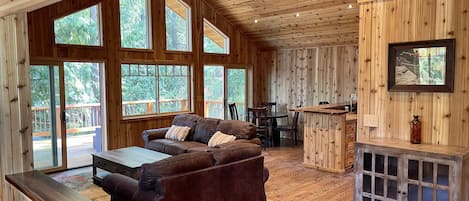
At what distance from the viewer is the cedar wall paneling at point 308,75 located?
7.81m

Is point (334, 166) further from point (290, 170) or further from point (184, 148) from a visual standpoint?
point (184, 148)

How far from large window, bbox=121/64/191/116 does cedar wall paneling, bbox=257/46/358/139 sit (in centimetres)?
248

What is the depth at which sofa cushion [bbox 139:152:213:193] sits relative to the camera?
271 cm

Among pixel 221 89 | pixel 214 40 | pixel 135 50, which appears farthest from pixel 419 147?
pixel 214 40

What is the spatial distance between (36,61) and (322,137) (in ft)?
16.4

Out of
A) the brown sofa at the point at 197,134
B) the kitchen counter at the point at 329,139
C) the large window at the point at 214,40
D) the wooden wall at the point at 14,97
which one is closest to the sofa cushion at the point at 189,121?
the brown sofa at the point at 197,134

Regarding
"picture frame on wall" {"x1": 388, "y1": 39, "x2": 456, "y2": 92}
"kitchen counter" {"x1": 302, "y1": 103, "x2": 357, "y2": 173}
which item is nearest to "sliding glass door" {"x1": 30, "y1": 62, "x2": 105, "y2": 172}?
"kitchen counter" {"x1": 302, "y1": 103, "x2": 357, "y2": 173}

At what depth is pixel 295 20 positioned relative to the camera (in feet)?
24.4

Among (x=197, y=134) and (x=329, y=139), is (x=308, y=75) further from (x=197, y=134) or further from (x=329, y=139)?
(x=197, y=134)

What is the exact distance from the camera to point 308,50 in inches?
333

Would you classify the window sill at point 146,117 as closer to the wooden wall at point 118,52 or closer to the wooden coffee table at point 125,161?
the wooden wall at point 118,52

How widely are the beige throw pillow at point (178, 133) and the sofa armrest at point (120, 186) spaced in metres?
2.80

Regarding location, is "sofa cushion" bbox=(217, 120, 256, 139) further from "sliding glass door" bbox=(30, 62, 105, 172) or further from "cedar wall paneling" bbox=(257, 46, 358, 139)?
"cedar wall paneling" bbox=(257, 46, 358, 139)

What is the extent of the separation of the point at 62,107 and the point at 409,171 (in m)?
5.49
